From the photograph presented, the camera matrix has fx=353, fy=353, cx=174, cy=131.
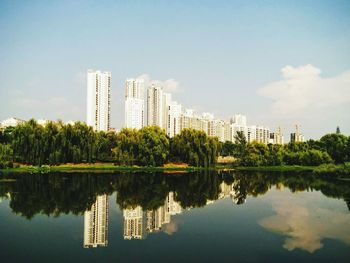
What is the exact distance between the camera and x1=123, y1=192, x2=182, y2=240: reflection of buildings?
337 inches

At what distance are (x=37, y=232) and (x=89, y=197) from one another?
5.41m

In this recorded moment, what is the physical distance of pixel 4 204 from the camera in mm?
12289

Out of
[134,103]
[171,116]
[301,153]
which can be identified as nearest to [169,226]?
[301,153]

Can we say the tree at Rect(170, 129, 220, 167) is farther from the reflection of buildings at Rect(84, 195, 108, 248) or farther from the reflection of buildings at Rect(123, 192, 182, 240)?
the reflection of buildings at Rect(84, 195, 108, 248)

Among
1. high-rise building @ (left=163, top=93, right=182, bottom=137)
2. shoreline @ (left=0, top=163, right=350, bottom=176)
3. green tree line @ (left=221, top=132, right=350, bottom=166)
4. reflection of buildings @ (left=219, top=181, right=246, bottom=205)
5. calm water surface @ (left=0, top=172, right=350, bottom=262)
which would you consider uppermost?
high-rise building @ (left=163, top=93, right=182, bottom=137)

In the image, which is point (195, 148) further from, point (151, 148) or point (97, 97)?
point (97, 97)

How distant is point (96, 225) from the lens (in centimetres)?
924

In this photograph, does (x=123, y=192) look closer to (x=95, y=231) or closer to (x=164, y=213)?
(x=164, y=213)

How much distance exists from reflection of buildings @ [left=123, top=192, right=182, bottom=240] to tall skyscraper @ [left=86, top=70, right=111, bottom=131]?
53.6 meters

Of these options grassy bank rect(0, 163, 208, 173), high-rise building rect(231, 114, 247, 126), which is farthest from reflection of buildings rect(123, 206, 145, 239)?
high-rise building rect(231, 114, 247, 126)

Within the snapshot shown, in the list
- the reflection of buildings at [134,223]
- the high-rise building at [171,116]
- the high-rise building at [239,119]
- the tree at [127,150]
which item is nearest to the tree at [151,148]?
the tree at [127,150]

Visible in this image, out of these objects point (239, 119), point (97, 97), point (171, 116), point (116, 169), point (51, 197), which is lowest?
point (51, 197)

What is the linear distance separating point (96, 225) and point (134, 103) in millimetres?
63340

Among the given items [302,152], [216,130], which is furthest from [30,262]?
[216,130]
